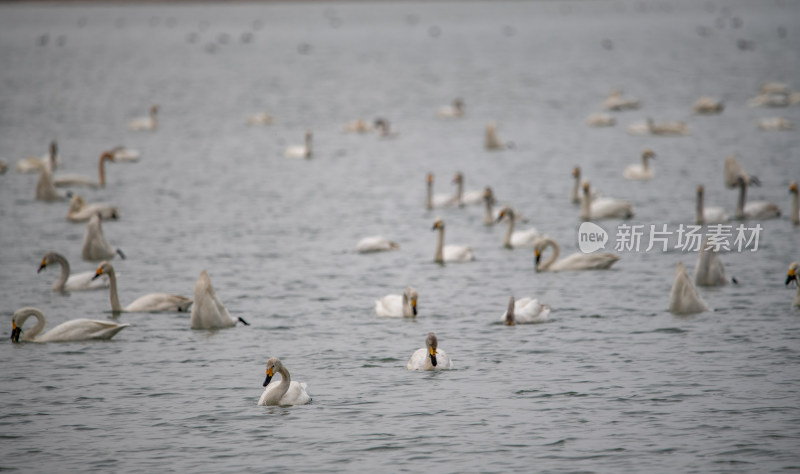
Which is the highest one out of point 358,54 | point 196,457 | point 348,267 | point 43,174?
point 358,54

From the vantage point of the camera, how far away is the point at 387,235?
2714cm

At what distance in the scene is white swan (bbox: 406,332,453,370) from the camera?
622 inches

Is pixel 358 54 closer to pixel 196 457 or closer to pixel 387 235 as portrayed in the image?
pixel 387 235

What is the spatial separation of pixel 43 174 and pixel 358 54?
77.3 meters

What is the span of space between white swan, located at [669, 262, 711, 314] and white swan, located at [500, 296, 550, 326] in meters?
2.05

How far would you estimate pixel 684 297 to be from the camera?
18.9 m

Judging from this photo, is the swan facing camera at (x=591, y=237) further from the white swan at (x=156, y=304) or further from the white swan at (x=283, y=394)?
the white swan at (x=283, y=394)

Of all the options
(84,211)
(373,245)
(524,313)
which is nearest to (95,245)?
(84,211)

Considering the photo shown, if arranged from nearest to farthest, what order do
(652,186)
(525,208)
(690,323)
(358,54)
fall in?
(690,323) < (525,208) < (652,186) < (358,54)

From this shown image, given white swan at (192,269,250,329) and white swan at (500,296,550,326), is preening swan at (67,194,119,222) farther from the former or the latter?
white swan at (500,296,550,326)

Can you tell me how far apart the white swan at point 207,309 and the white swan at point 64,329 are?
3.69 ft

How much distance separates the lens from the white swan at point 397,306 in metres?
19.1

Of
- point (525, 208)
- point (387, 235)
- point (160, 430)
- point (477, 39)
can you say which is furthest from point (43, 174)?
point (477, 39)

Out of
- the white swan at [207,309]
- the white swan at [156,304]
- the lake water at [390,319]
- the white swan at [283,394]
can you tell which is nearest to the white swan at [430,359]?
the lake water at [390,319]
